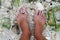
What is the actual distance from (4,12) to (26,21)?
9.2 inches

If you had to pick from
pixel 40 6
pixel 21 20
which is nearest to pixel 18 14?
pixel 21 20

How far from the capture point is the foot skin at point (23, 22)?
2699 mm

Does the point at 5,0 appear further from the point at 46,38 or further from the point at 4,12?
the point at 46,38

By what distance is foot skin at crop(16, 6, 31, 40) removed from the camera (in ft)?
8.86

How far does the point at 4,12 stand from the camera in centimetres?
272

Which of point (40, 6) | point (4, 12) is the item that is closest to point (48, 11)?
point (40, 6)

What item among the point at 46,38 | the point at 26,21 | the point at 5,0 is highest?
the point at 5,0

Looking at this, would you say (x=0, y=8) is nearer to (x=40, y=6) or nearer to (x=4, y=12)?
(x=4, y=12)

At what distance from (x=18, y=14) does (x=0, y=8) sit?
0.19 m

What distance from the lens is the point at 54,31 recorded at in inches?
107

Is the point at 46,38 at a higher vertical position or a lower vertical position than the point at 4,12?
lower

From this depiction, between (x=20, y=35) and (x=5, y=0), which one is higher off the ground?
(x=5, y=0)

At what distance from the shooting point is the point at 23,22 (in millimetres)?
Answer: 2715

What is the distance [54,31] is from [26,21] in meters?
0.29
